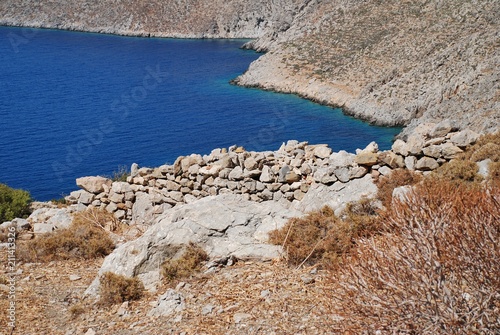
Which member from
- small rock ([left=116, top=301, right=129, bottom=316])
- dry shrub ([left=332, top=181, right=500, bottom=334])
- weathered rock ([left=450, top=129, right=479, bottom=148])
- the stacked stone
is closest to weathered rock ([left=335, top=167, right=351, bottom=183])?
the stacked stone

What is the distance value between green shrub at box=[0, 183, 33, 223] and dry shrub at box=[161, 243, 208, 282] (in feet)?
33.7

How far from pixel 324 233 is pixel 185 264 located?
10.0 feet

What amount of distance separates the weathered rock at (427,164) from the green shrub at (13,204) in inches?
555

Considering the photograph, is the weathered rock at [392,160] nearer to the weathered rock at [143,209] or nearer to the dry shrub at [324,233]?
the dry shrub at [324,233]

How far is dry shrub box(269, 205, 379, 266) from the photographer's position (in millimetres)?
11883

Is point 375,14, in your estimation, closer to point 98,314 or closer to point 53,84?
point 53,84

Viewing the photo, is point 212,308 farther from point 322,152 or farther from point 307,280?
point 322,152

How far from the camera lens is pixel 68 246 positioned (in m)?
16.1

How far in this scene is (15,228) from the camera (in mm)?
18344

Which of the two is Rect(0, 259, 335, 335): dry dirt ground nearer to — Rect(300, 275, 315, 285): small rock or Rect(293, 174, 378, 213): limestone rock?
Rect(300, 275, 315, 285): small rock

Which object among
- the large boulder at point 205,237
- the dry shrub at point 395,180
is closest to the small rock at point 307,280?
the large boulder at point 205,237

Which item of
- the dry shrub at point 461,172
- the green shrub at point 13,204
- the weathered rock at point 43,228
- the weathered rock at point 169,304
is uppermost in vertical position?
the dry shrub at point 461,172

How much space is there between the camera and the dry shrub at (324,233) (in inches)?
468

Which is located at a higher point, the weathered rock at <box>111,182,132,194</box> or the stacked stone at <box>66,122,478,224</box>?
the stacked stone at <box>66,122,478,224</box>
